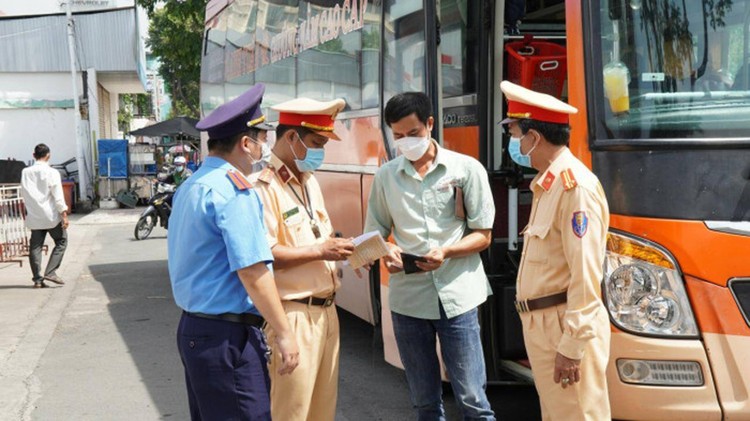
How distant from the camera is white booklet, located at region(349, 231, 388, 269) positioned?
3.88 metres

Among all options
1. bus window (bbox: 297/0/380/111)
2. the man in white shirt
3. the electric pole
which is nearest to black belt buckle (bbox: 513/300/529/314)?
bus window (bbox: 297/0/380/111)

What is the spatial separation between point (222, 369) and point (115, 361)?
4.58 metres

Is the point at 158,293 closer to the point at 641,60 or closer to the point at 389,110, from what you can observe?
the point at 389,110

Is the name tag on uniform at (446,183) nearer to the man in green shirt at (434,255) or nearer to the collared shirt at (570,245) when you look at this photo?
the man in green shirt at (434,255)

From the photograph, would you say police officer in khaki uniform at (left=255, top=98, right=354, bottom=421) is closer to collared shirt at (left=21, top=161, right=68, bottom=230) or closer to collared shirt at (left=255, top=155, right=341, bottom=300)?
collared shirt at (left=255, top=155, right=341, bottom=300)

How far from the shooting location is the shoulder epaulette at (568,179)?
3.36 meters

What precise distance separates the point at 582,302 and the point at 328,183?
13.7 ft

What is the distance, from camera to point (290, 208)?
3.93 metres

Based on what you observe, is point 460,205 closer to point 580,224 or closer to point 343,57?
point 580,224

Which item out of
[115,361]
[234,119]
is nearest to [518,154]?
[234,119]

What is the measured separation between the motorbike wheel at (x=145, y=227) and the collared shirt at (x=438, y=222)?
13.5 metres

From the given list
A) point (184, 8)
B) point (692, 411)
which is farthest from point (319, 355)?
point (184, 8)

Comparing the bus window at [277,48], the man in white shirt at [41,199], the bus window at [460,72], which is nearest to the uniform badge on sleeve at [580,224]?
the bus window at [460,72]

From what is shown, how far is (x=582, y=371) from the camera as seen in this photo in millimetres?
3406
